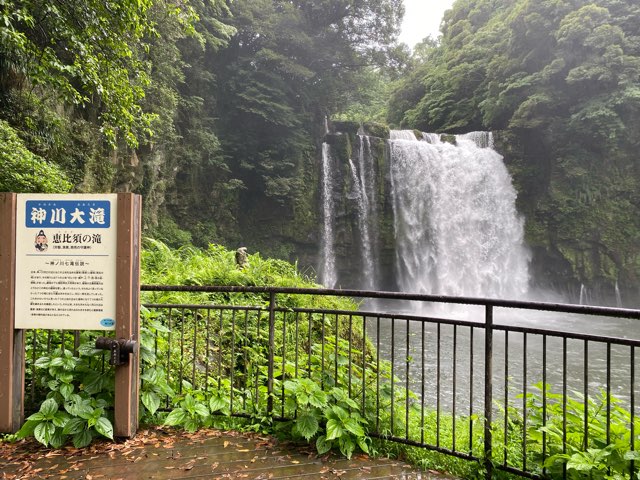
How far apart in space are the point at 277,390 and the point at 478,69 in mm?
26415

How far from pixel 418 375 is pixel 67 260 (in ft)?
22.8

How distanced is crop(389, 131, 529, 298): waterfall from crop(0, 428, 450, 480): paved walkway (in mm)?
17164

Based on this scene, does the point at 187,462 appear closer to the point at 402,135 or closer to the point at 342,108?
the point at 402,135

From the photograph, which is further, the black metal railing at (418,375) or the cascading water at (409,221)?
the cascading water at (409,221)

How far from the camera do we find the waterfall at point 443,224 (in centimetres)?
1958

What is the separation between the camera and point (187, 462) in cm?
287

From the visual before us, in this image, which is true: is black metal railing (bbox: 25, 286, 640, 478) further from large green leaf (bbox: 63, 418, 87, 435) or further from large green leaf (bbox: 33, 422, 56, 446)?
large green leaf (bbox: 33, 422, 56, 446)

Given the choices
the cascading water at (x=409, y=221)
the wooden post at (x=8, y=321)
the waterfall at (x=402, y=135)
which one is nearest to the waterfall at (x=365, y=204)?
the cascading water at (x=409, y=221)

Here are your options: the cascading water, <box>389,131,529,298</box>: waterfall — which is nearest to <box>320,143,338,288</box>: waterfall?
the cascading water

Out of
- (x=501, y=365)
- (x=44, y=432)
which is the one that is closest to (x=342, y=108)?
(x=501, y=365)

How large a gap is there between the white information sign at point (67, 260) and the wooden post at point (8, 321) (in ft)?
0.12

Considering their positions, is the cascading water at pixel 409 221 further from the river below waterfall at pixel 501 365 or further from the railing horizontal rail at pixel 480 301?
the railing horizontal rail at pixel 480 301

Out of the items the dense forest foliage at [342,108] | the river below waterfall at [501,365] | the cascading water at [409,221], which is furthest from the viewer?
the cascading water at [409,221]

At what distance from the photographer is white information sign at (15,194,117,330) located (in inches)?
121
